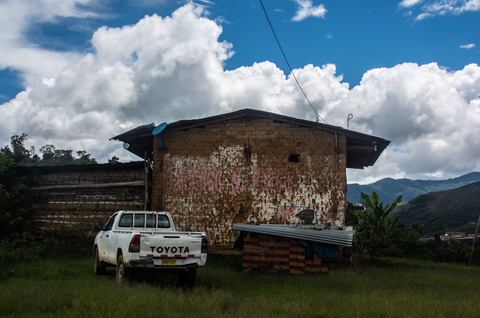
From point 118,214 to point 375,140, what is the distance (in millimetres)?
8724

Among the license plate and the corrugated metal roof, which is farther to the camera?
the corrugated metal roof

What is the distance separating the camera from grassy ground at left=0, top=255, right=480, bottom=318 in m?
5.46

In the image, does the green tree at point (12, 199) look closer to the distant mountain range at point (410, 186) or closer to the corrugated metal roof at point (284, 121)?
the corrugated metal roof at point (284, 121)

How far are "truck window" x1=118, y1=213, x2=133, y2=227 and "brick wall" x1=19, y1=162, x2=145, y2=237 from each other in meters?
4.22

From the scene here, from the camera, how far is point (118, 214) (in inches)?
352

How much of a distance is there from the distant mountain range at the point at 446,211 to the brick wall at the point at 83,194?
37154 millimetres

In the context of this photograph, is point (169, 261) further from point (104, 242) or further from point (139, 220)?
point (104, 242)

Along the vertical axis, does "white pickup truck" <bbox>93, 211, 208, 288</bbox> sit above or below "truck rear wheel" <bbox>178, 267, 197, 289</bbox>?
above

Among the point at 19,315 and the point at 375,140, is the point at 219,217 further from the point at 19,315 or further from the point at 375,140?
the point at 19,315

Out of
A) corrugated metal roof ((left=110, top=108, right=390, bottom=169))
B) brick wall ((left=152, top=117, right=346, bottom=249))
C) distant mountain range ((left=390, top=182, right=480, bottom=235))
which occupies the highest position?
corrugated metal roof ((left=110, top=108, right=390, bottom=169))

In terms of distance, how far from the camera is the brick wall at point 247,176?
41.1 feet

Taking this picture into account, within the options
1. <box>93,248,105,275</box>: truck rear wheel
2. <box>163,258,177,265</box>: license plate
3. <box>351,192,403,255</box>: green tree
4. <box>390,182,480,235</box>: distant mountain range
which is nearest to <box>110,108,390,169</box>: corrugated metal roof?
<box>351,192,403,255</box>: green tree

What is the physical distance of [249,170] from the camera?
42.1 feet

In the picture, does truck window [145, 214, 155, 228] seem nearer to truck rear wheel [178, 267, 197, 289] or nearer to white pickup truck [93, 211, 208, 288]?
white pickup truck [93, 211, 208, 288]
